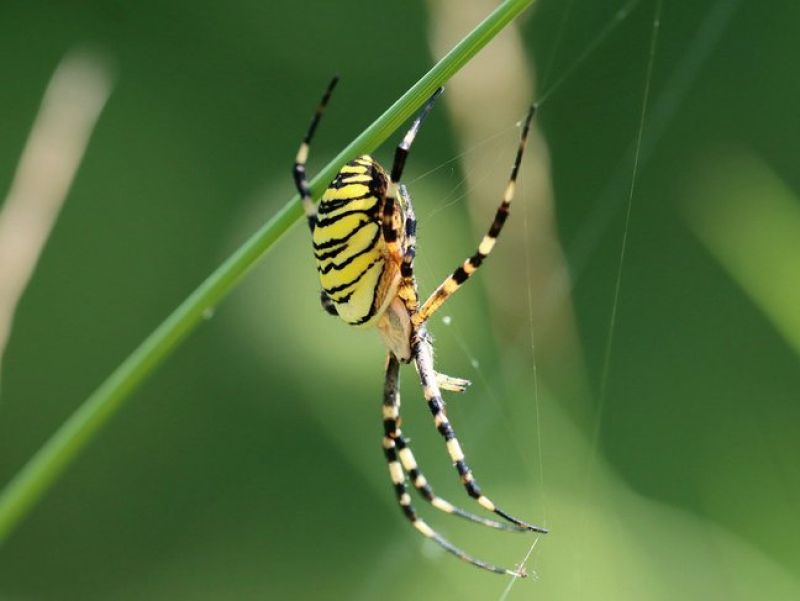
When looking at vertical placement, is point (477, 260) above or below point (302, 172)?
above

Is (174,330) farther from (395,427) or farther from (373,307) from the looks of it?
(395,427)

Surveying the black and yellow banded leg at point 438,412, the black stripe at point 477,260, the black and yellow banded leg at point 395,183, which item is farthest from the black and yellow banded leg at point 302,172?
the black and yellow banded leg at point 438,412

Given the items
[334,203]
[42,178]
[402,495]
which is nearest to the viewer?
[42,178]

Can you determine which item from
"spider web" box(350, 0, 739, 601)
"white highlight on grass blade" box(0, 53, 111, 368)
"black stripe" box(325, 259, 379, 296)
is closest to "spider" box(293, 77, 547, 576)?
"black stripe" box(325, 259, 379, 296)

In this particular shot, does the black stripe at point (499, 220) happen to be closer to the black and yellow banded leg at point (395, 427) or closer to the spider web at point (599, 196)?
the spider web at point (599, 196)

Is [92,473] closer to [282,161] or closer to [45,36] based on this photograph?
[282,161]

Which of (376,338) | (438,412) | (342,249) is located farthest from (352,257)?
(376,338)

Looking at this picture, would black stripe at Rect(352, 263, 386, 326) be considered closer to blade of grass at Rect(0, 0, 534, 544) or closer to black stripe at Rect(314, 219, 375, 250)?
black stripe at Rect(314, 219, 375, 250)
